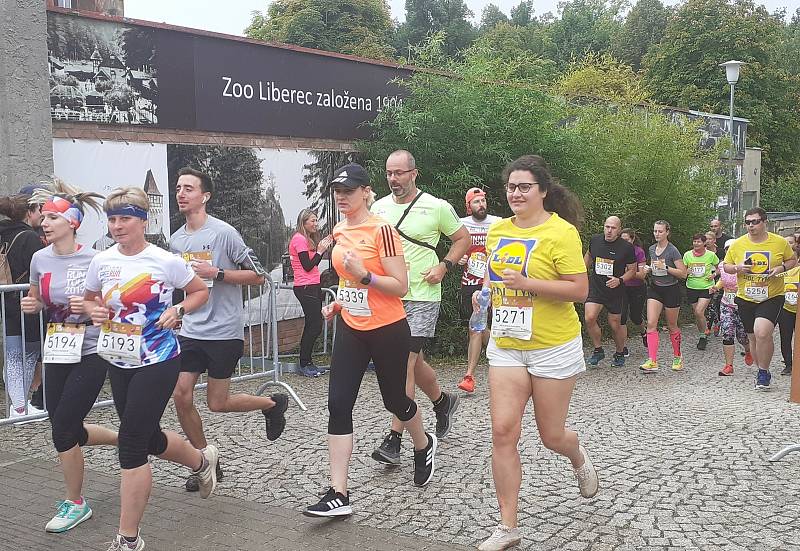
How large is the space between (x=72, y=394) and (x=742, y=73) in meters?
39.5

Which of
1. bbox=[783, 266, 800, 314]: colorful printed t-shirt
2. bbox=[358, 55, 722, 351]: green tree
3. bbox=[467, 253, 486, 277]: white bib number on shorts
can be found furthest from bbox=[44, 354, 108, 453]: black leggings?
bbox=[783, 266, 800, 314]: colorful printed t-shirt

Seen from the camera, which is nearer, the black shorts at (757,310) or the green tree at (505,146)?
the black shorts at (757,310)

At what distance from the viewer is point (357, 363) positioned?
16.8 ft

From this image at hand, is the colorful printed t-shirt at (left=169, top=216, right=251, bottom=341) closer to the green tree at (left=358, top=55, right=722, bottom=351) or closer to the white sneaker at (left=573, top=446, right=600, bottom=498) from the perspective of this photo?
the white sneaker at (left=573, top=446, right=600, bottom=498)

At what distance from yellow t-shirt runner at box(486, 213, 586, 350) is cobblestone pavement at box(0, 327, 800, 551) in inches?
42.0

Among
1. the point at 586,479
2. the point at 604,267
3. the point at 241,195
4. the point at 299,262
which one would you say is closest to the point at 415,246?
the point at 586,479

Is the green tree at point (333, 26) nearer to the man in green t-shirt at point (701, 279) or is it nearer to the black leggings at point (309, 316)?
the man in green t-shirt at point (701, 279)

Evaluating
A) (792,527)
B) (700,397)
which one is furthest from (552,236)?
(700,397)

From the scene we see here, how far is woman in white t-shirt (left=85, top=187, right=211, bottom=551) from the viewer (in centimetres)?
445

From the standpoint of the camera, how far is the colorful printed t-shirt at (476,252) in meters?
8.98

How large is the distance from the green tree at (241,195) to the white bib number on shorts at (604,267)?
3912 mm

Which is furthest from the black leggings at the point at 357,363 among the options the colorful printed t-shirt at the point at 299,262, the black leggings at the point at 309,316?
the colorful printed t-shirt at the point at 299,262

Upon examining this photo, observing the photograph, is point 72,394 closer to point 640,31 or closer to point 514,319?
point 514,319

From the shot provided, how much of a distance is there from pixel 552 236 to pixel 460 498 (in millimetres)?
1787
